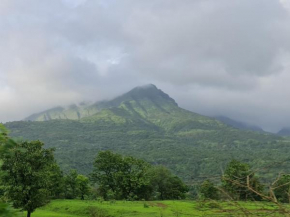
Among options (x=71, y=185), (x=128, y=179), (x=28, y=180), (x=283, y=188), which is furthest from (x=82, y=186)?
(x=283, y=188)

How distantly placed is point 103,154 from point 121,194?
1077 centimetres

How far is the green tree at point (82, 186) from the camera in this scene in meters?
70.9

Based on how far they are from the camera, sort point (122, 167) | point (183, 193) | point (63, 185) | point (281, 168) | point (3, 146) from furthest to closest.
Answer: point (183, 193) → point (122, 167) → point (63, 185) → point (281, 168) → point (3, 146)

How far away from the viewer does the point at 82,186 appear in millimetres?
72000

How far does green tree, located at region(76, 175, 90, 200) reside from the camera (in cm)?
7090

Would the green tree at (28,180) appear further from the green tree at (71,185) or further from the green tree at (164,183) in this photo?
the green tree at (164,183)

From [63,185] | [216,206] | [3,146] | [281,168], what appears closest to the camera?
[3,146]

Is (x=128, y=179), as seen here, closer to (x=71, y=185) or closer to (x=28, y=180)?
(x=71, y=185)

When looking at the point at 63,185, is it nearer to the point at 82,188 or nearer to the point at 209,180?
the point at 82,188

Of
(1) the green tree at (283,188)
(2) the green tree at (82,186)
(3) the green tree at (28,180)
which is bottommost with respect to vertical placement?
(2) the green tree at (82,186)

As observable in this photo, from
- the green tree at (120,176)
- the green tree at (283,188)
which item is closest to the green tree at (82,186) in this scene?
the green tree at (120,176)

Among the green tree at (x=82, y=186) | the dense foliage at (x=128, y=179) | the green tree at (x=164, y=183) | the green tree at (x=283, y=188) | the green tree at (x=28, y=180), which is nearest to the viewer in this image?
the green tree at (x=283, y=188)

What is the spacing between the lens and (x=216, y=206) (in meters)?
3.84

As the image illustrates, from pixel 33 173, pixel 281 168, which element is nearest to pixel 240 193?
pixel 281 168
